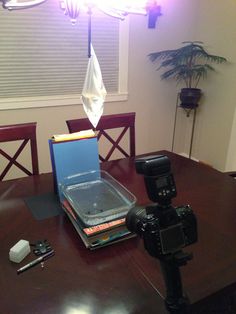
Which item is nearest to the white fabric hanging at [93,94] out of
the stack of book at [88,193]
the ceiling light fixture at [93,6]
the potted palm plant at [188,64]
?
the stack of book at [88,193]

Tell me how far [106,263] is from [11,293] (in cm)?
28

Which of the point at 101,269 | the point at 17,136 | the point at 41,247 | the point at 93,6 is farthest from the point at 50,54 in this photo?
the point at 101,269

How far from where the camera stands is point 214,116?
10.3 feet

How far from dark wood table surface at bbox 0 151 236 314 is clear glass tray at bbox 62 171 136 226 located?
8cm

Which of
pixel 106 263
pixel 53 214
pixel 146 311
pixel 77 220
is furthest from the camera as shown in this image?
pixel 53 214

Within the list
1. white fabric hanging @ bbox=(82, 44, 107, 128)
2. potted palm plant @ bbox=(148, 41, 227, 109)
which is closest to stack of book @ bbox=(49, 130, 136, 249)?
white fabric hanging @ bbox=(82, 44, 107, 128)

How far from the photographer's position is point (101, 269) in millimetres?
883

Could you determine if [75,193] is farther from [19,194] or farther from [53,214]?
[19,194]

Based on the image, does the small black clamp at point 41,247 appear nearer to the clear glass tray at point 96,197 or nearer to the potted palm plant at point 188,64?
the clear glass tray at point 96,197

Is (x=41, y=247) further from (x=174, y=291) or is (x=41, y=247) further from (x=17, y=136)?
Answer: (x=17, y=136)

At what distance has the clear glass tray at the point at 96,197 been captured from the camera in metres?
1.03

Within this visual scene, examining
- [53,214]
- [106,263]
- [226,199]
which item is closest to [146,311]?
[106,263]

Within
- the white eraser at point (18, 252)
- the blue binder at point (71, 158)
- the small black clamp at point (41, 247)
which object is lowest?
the small black clamp at point (41, 247)

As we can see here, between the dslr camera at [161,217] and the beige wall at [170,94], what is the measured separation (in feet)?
7.15
